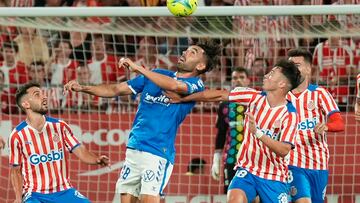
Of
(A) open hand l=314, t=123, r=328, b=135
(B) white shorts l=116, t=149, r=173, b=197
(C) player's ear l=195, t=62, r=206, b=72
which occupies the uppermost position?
(C) player's ear l=195, t=62, r=206, b=72

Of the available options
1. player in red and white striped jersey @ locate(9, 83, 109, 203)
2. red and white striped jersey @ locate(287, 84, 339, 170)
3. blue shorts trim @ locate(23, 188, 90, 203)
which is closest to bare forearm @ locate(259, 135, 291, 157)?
red and white striped jersey @ locate(287, 84, 339, 170)

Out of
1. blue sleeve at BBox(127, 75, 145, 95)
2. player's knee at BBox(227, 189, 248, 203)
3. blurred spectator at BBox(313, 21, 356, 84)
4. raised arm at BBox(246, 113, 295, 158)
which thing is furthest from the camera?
blurred spectator at BBox(313, 21, 356, 84)

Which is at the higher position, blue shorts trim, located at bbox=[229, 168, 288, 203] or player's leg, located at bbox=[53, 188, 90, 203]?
blue shorts trim, located at bbox=[229, 168, 288, 203]

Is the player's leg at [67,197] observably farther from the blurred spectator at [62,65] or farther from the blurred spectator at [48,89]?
the blurred spectator at [62,65]

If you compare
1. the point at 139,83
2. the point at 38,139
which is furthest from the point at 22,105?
the point at 139,83

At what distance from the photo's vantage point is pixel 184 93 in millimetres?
10312

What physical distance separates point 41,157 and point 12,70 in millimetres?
3795

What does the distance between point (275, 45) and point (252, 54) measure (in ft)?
0.98

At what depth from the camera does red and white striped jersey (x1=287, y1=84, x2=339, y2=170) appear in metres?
11.0

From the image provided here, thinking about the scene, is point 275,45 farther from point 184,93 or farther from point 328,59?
point 184,93

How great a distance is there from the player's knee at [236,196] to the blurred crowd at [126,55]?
3.71 meters

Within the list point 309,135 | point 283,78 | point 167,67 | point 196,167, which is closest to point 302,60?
point 309,135

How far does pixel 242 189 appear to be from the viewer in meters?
9.84

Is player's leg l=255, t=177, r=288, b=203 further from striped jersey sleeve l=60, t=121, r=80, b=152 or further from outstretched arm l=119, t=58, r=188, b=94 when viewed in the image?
striped jersey sleeve l=60, t=121, r=80, b=152
